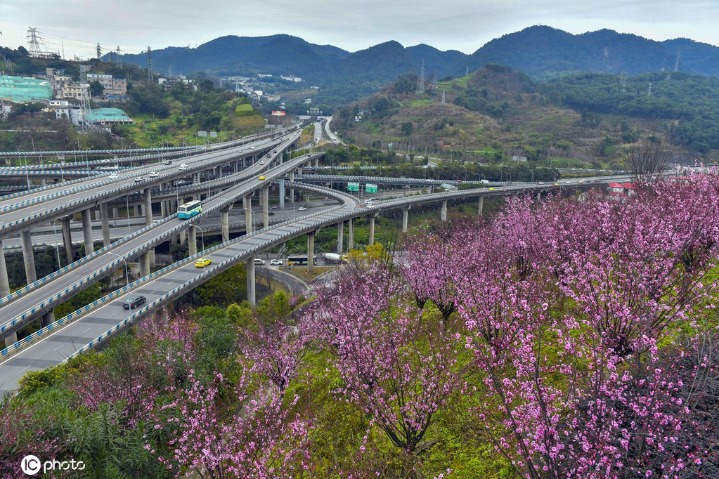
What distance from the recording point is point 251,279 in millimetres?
54969

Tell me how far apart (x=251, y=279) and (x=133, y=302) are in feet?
59.2

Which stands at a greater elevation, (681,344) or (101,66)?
(101,66)

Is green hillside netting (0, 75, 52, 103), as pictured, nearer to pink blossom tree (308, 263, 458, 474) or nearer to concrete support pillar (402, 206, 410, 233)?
concrete support pillar (402, 206, 410, 233)

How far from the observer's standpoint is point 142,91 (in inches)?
6309

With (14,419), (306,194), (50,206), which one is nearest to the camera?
(14,419)

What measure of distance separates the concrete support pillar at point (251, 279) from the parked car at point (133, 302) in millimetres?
16130

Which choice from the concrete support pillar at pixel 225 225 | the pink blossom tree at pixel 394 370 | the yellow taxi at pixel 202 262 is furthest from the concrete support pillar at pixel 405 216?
the pink blossom tree at pixel 394 370

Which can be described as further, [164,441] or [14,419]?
[164,441]

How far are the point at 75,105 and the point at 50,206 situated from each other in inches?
4263

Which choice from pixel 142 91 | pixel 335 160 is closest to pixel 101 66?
pixel 142 91

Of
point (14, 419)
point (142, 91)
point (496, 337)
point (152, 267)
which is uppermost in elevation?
point (142, 91)

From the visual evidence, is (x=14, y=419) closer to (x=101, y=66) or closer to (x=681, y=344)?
(x=681, y=344)

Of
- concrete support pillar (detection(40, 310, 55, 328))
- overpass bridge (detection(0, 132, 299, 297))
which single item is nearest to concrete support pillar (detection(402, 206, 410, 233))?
overpass bridge (detection(0, 132, 299, 297))

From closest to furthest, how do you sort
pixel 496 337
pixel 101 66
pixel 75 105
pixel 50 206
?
pixel 496 337 → pixel 50 206 → pixel 75 105 → pixel 101 66
